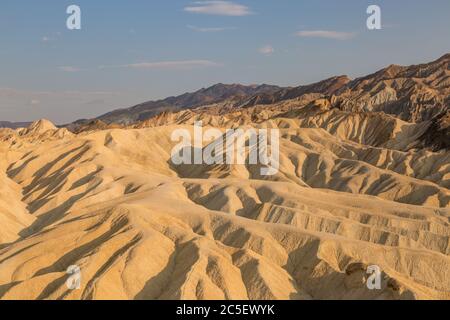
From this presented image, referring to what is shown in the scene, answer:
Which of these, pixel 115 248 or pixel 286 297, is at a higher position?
pixel 115 248

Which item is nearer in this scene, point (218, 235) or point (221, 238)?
point (221, 238)

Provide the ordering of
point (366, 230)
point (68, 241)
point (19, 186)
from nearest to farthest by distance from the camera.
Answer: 1. point (68, 241)
2. point (366, 230)
3. point (19, 186)

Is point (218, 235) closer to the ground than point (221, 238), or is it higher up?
higher up

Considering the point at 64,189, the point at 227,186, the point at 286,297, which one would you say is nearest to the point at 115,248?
the point at 286,297

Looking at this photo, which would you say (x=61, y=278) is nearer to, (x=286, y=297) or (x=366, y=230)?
(x=286, y=297)

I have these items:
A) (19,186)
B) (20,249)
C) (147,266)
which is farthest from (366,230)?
(19,186)

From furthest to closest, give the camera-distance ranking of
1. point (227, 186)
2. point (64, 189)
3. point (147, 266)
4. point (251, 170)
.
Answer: point (251, 170)
point (64, 189)
point (227, 186)
point (147, 266)
